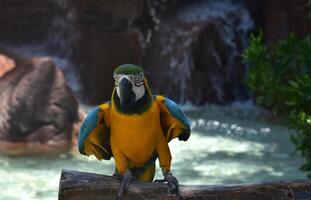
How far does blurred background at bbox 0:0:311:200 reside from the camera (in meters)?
6.15

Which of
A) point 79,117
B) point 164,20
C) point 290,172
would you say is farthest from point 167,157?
point 164,20

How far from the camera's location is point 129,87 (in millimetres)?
2498

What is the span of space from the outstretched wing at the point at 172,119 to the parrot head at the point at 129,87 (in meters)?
0.16

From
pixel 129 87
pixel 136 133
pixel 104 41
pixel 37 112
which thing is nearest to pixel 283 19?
pixel 104 41

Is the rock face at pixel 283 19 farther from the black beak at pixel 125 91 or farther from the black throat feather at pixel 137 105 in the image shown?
the black beak at pixel 125 91

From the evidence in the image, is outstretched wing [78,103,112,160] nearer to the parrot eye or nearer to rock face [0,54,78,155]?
the parrot eye

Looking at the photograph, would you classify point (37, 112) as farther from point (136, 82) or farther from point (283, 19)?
point (283, 19)

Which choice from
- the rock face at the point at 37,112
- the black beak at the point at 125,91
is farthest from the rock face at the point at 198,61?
the black beak at the point at 125,91

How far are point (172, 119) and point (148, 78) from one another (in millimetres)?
7029

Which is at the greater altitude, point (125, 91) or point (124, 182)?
point (125, 91)

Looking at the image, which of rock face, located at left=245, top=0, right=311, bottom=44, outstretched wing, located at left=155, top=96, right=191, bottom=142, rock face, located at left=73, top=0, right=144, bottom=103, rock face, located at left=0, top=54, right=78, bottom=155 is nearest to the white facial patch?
outstretched wing, located at left=155, top=96, right=191, bottom=142

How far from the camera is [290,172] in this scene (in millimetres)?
6094

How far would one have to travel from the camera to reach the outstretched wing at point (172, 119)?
8.92 feet

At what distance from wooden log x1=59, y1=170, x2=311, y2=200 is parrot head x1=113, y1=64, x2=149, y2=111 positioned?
33 centimetres
